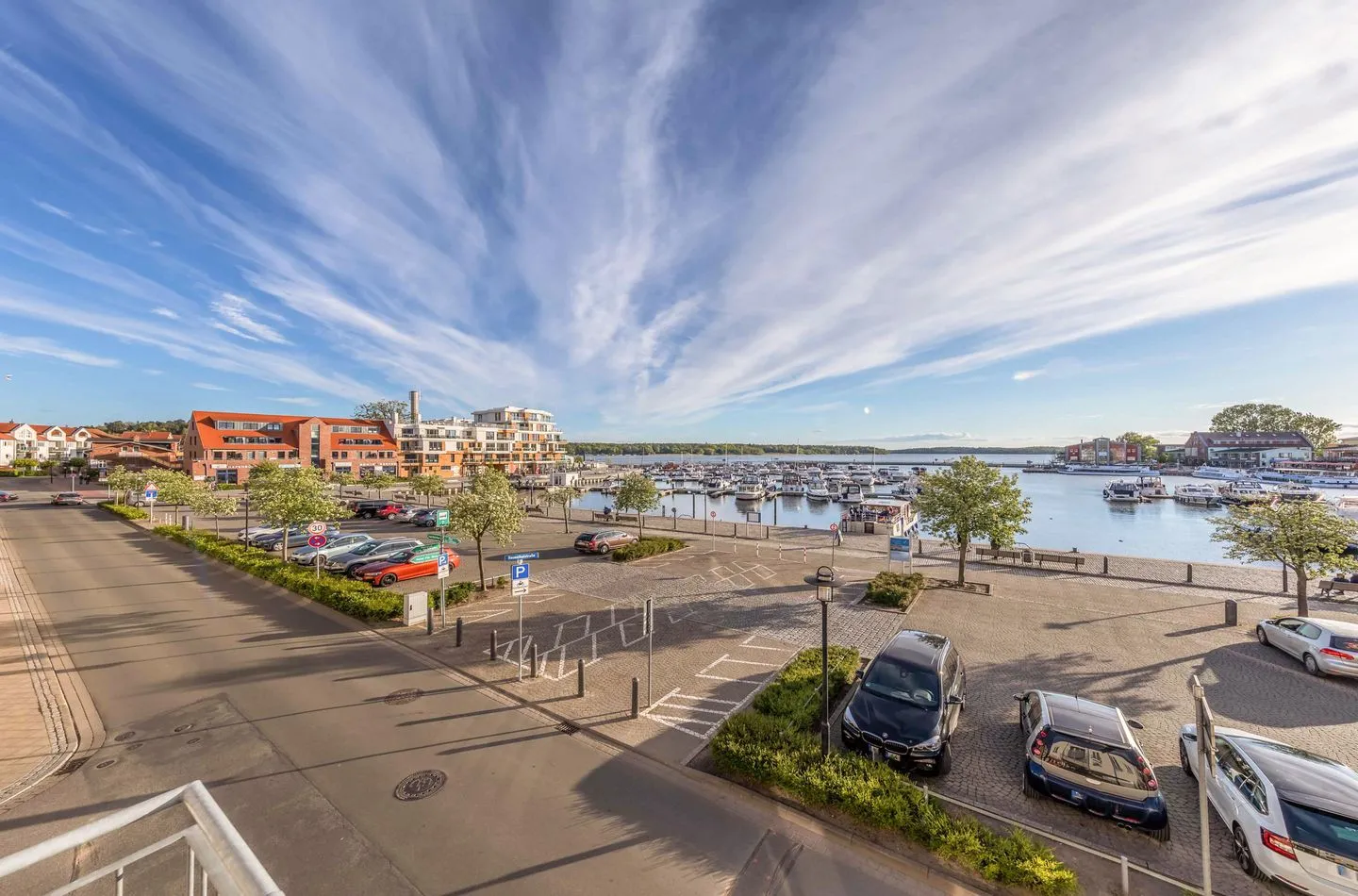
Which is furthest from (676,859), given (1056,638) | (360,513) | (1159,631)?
(360,513)

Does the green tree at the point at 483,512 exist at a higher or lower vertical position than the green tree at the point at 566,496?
higher

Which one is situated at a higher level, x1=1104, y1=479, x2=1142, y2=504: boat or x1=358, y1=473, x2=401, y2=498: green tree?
x1=358, y1=473, x2=401, y2=498: green tree

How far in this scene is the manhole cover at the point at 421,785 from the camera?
337 inches

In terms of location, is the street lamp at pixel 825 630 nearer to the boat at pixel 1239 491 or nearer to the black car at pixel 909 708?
the black car at pixel 909 708

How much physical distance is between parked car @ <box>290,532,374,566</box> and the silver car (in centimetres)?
3364

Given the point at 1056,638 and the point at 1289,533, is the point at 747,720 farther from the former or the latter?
the point at 1289,533

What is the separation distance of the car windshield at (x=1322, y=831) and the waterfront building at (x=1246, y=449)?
179 m

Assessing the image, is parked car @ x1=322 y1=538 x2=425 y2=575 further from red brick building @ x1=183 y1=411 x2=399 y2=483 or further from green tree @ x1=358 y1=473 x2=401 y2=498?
red brick building @ x1=183 y1=411 x2=399 y2=483

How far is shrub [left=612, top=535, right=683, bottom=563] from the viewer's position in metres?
26.8

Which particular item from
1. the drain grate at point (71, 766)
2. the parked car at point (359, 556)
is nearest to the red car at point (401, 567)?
the parked car at point (359, 556)

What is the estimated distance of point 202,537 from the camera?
29344 mm

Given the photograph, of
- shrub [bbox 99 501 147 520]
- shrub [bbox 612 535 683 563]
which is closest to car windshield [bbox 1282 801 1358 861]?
shrub [bbox 612 535 683 563]

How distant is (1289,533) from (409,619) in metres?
28.1

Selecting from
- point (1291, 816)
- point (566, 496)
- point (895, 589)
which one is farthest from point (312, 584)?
point (1291, 816)
